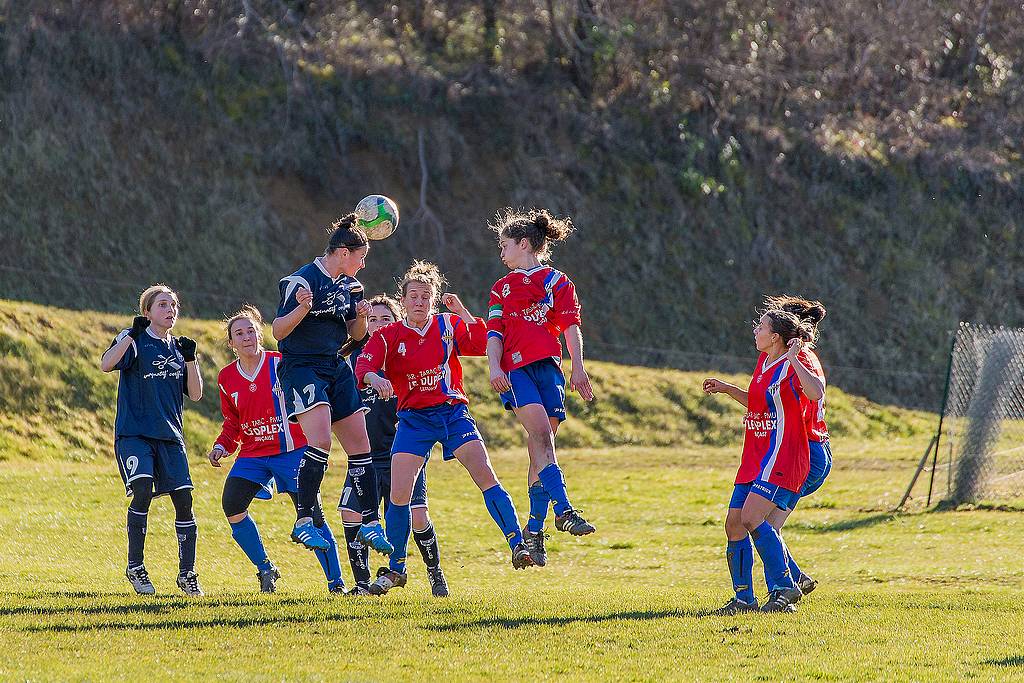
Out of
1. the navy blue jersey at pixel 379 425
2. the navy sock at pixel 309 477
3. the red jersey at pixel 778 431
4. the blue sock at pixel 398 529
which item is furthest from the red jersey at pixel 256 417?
the red jersey at pixel 778 431

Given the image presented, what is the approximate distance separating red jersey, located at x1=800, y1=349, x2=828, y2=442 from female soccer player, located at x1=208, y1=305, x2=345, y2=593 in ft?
11.3

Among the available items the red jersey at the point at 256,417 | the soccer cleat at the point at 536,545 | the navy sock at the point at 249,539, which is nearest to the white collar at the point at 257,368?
the red jersey at the point at 256,417

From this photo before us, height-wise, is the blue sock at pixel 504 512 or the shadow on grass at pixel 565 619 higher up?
the blue sock at pixel 504 512

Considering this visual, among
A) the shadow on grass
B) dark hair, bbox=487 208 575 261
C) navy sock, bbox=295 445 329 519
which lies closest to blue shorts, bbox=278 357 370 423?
navy sock, bbox=295 445 329 519

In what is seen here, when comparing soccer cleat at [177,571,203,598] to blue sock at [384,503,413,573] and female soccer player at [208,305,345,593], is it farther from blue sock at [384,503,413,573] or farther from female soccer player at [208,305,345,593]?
blue sock at [384,503,413,573]

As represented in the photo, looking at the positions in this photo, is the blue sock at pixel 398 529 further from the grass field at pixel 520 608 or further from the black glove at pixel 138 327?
the black glove at pixel 138 327

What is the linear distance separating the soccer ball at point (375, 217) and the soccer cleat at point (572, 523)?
8.02ft

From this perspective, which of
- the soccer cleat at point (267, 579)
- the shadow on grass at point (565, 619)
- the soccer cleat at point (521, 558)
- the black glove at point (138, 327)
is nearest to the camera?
the shadow on grass at point (565, 619)

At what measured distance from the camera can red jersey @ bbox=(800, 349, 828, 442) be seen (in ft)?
28.5

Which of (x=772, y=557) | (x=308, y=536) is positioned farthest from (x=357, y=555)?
(x=772, y=557)

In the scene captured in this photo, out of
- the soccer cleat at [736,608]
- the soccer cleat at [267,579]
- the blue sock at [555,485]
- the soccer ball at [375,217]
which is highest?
the soccer ball at [375,217]

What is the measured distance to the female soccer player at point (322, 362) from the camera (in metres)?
8.99

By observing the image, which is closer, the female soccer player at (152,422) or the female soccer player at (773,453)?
the female soccer player at (773,453)

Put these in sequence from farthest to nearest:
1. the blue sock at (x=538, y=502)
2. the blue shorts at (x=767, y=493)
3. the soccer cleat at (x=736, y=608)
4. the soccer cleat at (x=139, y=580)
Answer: the soccer cleat at (x=139, y=580) < the blue sock at (x=538, y=502) < the soccer cleat at (x=736, y=608) < the blue shorts at (x=767, y=493)
